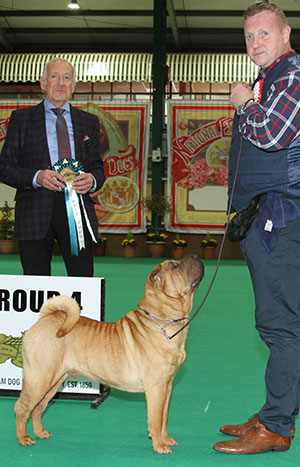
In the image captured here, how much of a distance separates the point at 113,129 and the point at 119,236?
2.61 metres

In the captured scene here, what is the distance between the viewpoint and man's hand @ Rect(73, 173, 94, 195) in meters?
3.05

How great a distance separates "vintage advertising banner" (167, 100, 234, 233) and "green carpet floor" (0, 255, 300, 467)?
8.30 meters

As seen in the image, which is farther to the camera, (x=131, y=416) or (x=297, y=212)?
(x=131, y=416)

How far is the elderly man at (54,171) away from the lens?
121 inches

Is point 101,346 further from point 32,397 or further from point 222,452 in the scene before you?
point 222,452

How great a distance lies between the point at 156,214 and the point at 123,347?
10.7 m

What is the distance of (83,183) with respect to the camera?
308 cm

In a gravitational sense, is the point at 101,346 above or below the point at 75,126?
below

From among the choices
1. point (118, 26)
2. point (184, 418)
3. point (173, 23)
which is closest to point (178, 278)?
point (184, 418)

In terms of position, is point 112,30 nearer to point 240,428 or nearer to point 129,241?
point 129,241

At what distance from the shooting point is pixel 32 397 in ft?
7.83

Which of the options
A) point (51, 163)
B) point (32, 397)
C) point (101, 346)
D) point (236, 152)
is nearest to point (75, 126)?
point (51, 163)

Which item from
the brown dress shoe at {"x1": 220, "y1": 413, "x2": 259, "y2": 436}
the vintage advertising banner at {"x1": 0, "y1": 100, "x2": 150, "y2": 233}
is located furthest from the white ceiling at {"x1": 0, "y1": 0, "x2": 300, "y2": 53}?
the brown dress shoe at {"x1": 220, "y1": 413, "x2": 259, "y2": 436}

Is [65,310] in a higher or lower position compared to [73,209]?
lower
